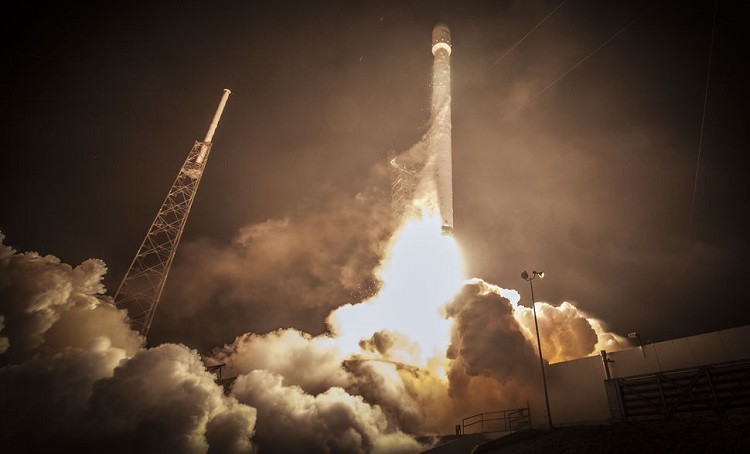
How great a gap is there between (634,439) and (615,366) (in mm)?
8264

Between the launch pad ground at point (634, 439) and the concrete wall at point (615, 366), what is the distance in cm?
369

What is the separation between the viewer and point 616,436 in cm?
1875

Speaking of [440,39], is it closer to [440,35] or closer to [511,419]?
[440,35]

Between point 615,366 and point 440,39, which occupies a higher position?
point 440,39

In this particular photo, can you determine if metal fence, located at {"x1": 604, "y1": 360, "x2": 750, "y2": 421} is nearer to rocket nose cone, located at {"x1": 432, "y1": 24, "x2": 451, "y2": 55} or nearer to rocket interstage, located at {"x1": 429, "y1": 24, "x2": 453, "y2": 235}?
rocket interstage, located at {"x1": 429, "y1": 24, "x2": 453, "y2": 235}

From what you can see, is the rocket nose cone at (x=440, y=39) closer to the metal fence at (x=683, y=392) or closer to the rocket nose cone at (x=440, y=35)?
the rocket nose cone at (x=440, y=35)

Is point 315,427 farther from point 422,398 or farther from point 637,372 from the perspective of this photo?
point 637,372

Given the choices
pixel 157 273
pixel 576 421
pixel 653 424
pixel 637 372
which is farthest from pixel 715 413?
pixel 157 273

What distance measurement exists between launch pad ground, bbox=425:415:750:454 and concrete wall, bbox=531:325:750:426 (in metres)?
3.69

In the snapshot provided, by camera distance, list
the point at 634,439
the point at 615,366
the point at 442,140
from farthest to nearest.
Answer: the point at 442,140 → the point at 615,366 → the point at 634,439

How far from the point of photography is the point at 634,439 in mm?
17781

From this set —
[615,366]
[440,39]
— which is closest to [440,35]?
[440,39]

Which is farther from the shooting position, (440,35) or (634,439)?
(440,35)

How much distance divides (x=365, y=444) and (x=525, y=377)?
12898 millimetres
